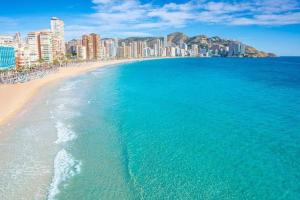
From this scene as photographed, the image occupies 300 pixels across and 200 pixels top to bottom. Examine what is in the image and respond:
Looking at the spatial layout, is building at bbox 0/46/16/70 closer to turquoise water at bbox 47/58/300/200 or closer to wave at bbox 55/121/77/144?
turquoise water at bbox 47/58/300/200

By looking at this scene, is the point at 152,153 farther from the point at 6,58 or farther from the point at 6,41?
the point at 6,41

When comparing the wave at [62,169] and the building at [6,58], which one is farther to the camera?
the building at [6,58]

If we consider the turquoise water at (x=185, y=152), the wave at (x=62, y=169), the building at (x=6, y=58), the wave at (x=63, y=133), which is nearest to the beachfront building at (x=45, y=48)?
the building at (x=6, y=58)

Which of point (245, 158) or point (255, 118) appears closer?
point (245, 158)

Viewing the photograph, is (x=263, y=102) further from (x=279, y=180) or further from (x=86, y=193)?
(x=86, y=193)

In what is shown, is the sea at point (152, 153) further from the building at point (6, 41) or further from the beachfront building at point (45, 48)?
the beachfront building at point (45, 48)

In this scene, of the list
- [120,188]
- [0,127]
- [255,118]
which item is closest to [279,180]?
[120,188]
